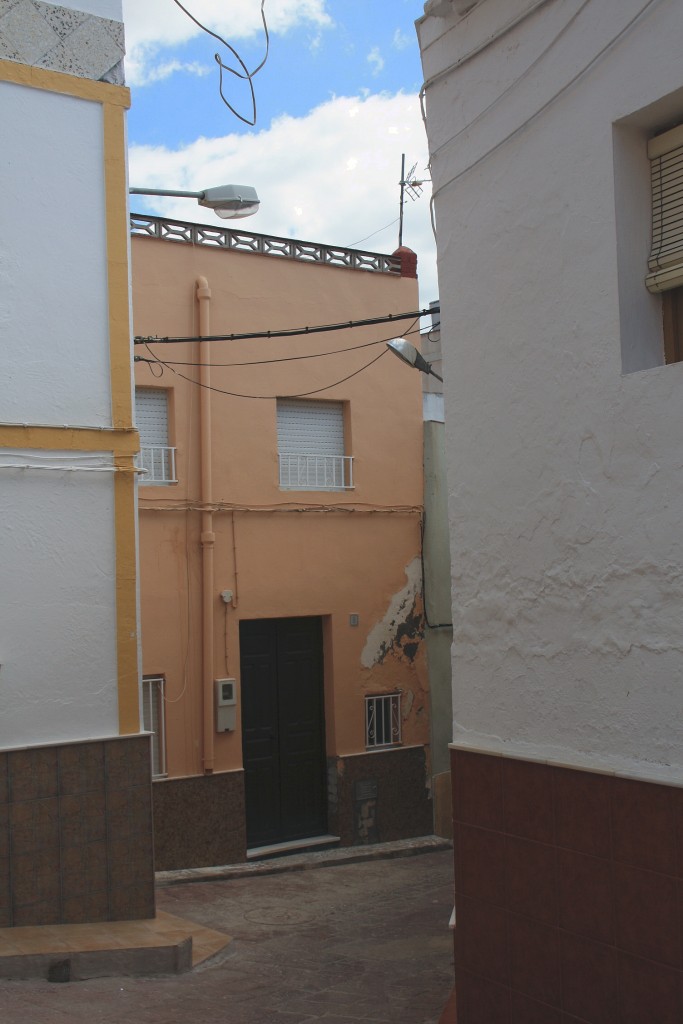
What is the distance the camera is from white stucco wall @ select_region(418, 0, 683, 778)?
4.20 m

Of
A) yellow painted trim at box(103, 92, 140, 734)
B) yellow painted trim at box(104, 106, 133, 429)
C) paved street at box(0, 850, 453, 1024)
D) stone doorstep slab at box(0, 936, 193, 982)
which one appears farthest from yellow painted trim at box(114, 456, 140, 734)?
paved street at box(0, 850, 453, 1024)

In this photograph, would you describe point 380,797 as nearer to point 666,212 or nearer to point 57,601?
point 57,601

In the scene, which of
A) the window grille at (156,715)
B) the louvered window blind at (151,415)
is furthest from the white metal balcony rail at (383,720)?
the louvered window blind at (151,415)

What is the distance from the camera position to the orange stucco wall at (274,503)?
1204 cm

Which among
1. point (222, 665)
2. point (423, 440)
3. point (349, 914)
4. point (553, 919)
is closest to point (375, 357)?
point (423, 440)

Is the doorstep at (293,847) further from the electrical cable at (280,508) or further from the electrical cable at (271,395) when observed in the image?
the electrical cable at (271,395)

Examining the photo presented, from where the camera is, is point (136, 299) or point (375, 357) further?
point (375, 357)

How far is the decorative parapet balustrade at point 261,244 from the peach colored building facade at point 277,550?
3 cm

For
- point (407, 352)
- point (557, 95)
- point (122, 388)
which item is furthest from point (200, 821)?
point (557, 95)

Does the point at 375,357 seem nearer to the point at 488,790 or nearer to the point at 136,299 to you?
the point at 136,299

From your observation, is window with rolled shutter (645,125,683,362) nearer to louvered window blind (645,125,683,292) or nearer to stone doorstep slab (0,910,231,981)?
louvered window blind (645,125,683,292)

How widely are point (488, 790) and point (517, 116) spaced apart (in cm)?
311

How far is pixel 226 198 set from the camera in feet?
32.0

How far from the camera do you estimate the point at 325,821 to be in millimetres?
13305
